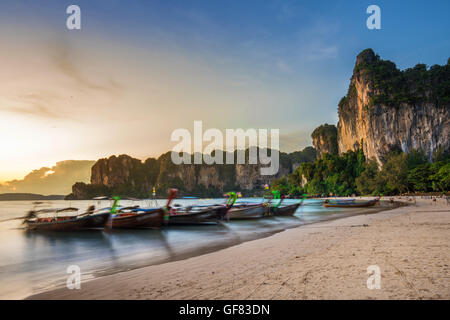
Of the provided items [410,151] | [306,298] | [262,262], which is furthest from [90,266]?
[410,151]

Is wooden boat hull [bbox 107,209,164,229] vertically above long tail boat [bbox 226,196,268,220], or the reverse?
wooden boat hull [bbox 107,209,164,229]

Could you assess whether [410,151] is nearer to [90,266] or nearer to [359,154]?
[359,154]

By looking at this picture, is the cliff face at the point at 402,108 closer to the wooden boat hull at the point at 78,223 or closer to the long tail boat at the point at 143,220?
the long tail boat at the point at 143,220

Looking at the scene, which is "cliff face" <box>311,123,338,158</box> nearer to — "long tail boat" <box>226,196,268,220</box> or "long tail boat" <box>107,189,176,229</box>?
"long tail boat" <box>226,196,268,220</box>

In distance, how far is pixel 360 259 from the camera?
531 centimetres

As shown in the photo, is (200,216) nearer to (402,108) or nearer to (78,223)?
(78,223)

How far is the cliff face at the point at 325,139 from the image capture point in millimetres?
126000

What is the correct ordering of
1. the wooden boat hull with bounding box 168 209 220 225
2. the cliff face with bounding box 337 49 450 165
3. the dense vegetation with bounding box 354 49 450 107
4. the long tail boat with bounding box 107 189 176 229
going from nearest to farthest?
the long tail boat with bounding box 107 189 176 229 < the wooden boat hull with bounding box 168 209 220 225 < the cliff face with bounding box 337 49 450 165 < the dense vegetation with bounding box 354 49 450 107

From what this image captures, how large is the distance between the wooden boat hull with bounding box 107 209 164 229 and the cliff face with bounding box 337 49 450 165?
7205 cm

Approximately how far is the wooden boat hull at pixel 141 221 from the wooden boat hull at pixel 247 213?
7050 millimetres

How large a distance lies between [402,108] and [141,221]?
7763cm

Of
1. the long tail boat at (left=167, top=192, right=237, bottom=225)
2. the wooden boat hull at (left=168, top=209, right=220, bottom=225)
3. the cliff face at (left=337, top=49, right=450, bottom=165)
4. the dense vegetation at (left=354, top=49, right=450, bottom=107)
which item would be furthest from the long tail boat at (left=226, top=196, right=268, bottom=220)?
the dense vegetation at (left=354, top=49, right=450, bottom=107)

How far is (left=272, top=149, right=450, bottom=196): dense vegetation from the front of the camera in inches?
2063
